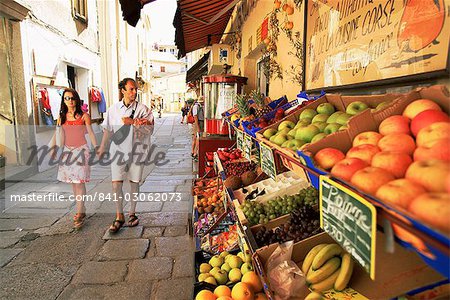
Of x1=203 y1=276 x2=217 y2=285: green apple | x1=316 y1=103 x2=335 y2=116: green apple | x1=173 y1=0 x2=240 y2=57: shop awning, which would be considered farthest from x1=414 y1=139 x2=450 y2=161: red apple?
x1=173 y1=0 x2=240 y2=57: shop awning

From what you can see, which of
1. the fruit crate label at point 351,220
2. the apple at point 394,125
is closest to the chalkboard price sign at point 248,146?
the apple at point 394,125

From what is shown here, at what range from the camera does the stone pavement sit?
9.05 ft

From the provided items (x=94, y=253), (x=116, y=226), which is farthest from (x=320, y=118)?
(x=116, y=226)

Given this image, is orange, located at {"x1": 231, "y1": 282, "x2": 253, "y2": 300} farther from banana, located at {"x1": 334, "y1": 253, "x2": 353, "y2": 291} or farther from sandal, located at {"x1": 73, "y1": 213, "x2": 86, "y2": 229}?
sandal, located at {"x1": 73, "y1": 213, "x2": 86, "y2": 229}

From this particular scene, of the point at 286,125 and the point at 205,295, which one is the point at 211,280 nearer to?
the point at 205,295

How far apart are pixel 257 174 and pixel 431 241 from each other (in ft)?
8.88

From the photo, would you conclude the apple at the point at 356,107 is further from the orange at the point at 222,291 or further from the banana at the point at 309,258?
the orange at the point at 222,291

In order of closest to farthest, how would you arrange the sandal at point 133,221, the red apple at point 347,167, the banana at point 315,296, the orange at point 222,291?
the red apple at point 347,167, the banana at point 315,296, the orange at point 222,291, the sandal at point 133,221

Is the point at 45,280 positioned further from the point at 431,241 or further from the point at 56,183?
the point at 56,183

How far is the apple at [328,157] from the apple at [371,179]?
0.21m

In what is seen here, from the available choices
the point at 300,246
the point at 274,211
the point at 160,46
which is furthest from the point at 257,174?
the point at 160,46

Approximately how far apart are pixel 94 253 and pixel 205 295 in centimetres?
208

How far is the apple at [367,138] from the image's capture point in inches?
45.4

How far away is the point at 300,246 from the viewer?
1.80m
